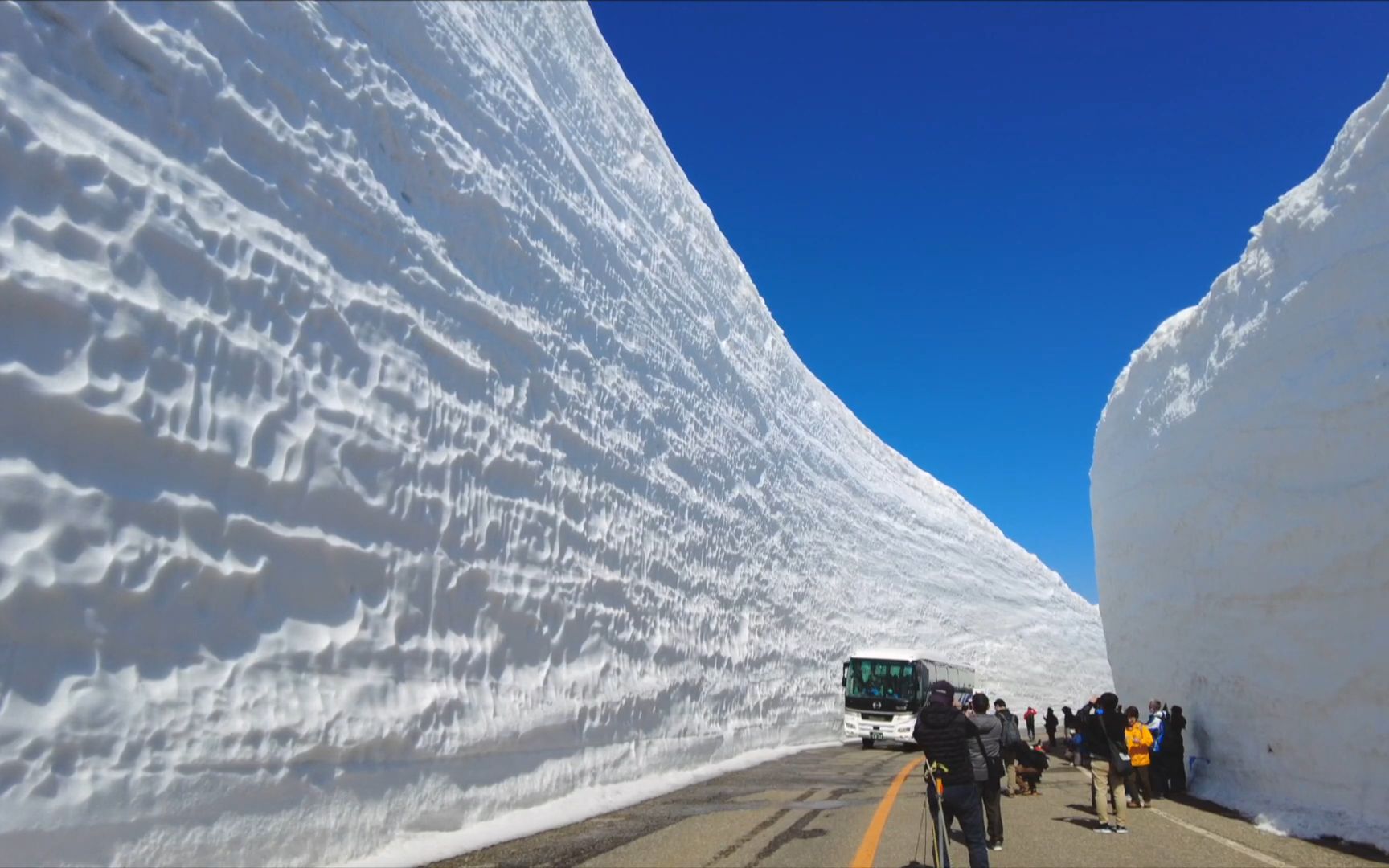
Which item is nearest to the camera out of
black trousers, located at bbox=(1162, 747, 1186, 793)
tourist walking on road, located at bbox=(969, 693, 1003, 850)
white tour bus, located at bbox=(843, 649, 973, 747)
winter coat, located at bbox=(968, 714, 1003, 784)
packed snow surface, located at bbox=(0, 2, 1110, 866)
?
packed snow surface, located at bbox=(0, 2, 1110, 866)

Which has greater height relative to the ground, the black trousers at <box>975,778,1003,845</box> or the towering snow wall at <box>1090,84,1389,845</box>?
the towering snow wall at <box>1090,84,1389,845</box>

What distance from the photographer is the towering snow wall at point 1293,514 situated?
847cm

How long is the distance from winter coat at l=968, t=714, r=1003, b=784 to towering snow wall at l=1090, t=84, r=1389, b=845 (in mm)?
3118

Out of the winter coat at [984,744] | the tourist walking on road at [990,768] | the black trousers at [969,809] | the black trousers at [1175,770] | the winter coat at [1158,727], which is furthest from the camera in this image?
the black trousers at [1175,770]

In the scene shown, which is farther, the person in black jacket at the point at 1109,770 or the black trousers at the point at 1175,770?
the black trousers at the point at 1175,770

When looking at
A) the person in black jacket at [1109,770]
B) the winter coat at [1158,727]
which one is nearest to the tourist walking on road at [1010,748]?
the person in black jacket at [1109,770]

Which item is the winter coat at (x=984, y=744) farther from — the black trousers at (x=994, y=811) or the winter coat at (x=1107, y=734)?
the winter coat at (x=1107, y=734)

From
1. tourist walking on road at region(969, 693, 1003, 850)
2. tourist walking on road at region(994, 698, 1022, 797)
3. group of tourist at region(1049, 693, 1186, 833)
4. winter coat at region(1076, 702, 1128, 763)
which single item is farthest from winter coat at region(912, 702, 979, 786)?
tourist walking on road at region(994, 698, 1022, 797)

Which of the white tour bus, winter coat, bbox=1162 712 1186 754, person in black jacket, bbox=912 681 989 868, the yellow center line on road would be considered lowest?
the yellow center line on road

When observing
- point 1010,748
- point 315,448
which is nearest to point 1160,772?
point 1010,748

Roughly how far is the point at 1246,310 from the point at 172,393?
40.1ft

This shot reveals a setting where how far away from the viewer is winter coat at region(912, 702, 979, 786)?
5.84m

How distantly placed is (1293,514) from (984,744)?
5.15 m

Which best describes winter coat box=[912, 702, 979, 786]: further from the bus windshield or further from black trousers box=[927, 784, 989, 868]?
the bus windshield
